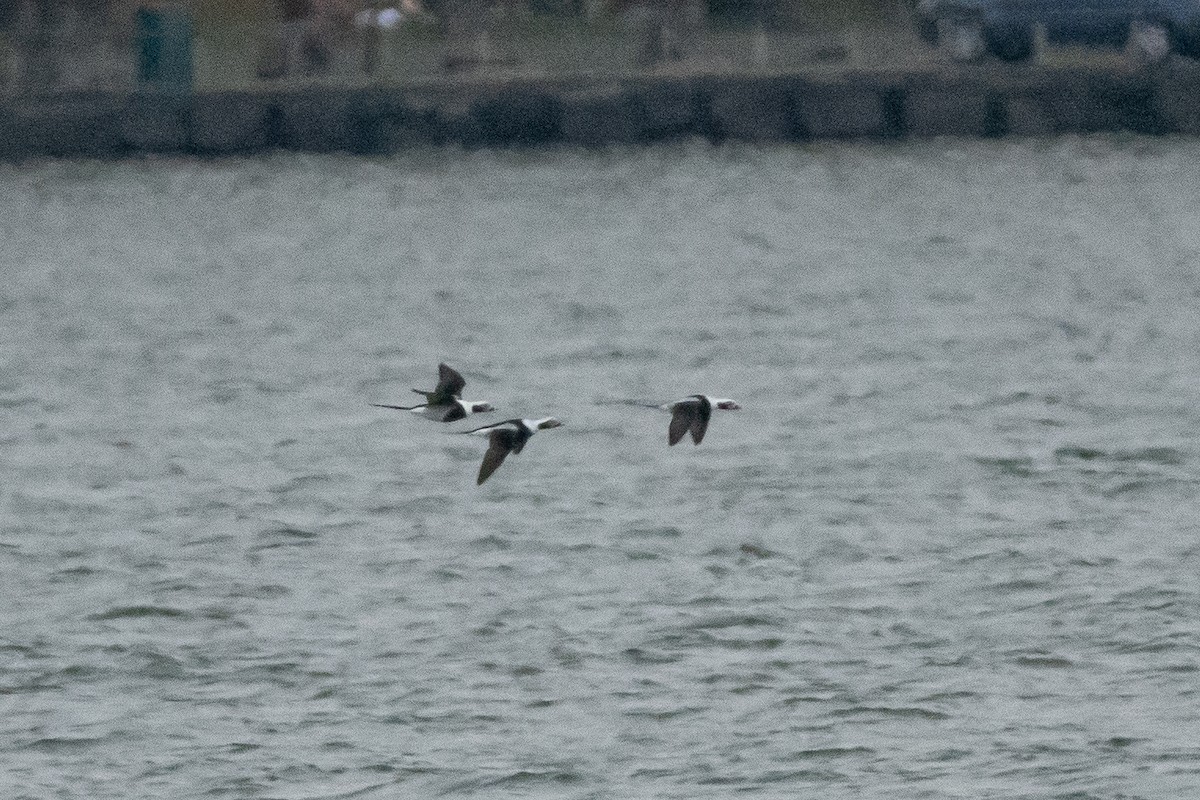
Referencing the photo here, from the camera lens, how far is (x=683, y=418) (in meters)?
10.9

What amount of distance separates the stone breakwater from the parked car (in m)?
0.39

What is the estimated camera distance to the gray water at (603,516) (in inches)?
528

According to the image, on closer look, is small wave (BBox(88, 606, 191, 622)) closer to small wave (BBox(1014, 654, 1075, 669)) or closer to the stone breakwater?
small wave (BBox(1014, 654, 1075, 669))

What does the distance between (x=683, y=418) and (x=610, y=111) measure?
2721 centimetres

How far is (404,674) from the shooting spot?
14477 millimetres

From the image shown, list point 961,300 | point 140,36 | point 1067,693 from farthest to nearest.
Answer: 1. point 140,36
2. point 961,300
3. point 1067,693

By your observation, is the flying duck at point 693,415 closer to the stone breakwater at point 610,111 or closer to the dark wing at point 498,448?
the dark wing at point 498,448

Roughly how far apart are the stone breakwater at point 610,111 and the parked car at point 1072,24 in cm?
39

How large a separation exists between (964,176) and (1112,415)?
17891 millimetres

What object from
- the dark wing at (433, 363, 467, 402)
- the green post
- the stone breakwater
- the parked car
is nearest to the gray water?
the dark wing at (433, 363, 467, 402)

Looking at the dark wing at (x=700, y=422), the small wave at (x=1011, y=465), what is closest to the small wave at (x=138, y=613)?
the dark wing at (x=700, y=422)

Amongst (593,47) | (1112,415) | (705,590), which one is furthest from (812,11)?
(705,590)

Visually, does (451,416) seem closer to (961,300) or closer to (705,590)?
(705,590)

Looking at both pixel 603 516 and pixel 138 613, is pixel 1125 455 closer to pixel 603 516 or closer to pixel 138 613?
pixel 603 516
